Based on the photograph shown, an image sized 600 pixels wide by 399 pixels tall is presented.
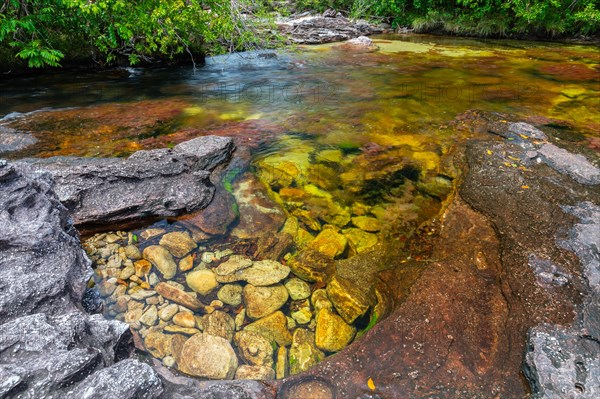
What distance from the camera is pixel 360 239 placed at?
371cm

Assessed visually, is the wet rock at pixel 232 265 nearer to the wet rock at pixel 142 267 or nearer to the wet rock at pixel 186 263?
the wet rock at pixel 186 263

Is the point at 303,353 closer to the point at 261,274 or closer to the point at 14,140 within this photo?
the point at 261,274

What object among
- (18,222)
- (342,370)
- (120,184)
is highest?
(18,222)

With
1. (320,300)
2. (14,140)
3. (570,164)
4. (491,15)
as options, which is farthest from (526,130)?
(491,15)

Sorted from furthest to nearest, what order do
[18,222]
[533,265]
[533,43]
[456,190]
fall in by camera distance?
[533,43] < [456,190] < [533,265] < [18,222]

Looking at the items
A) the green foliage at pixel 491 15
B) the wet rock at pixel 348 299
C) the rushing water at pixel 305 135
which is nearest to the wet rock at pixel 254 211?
the rushing water at pixel 305 135

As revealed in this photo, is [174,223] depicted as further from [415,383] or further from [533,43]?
[533,43]

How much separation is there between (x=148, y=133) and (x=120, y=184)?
6.83 ft

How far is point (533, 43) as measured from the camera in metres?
14.6

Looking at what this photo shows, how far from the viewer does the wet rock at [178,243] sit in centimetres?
350

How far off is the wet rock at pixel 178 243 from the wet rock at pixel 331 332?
1483 mm

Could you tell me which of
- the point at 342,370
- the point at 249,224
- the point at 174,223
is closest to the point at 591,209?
the point at 342,370

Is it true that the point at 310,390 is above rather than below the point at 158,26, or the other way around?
below

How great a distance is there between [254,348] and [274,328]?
0.23 m
